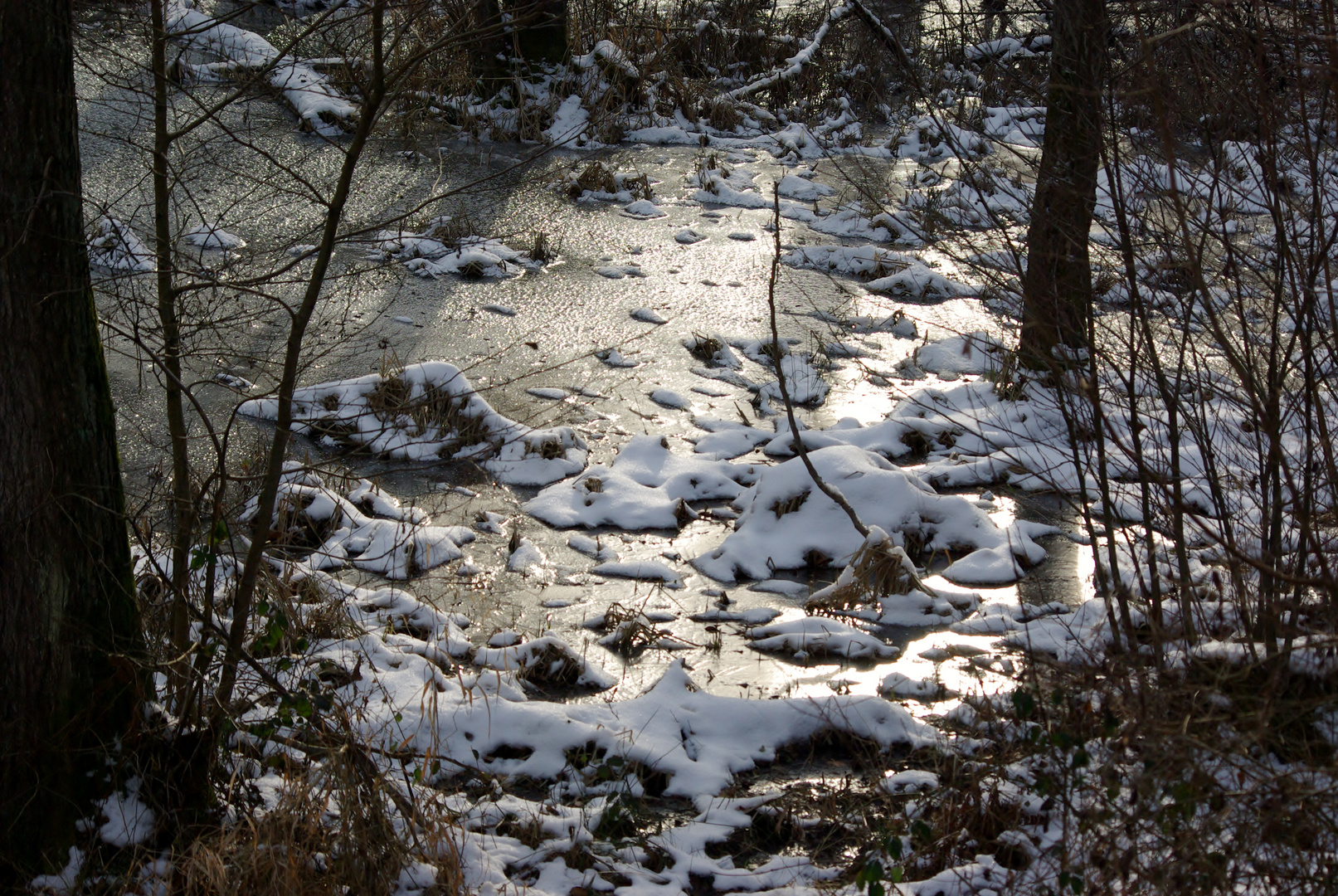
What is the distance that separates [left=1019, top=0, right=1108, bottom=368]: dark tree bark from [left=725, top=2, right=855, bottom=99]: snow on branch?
9170mm

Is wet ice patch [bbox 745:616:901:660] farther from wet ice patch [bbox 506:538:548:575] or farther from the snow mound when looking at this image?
wet ice patch [bbox 506:538:548:575]

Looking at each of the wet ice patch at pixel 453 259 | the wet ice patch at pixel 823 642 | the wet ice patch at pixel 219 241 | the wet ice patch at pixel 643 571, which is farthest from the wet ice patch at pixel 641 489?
the wet ice patch at pixel 219 241

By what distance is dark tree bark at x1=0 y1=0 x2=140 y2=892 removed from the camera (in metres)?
2.87

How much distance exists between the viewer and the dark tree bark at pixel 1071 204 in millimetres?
3338

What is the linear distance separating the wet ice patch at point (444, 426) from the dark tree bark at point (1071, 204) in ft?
9.38

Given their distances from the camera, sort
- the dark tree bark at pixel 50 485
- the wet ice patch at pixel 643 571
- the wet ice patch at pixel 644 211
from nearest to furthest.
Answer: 1. the dark tree bark at pixel 50 485
2. the wet ice patch at pixel 643 571
3. the wet ice patch at pixel 644 211

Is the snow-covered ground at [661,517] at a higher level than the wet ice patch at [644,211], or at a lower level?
lower

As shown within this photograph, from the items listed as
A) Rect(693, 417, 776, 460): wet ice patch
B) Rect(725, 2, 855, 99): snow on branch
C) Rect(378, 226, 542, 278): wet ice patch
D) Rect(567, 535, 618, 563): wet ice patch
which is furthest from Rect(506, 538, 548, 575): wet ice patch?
Rect(725, 2, 855, 99): snow on branch

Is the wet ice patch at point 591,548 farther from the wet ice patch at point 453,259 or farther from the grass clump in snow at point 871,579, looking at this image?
the wet ice patch at point 453,259

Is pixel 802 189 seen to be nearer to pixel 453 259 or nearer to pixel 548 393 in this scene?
pixel 453 259

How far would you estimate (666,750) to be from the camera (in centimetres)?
409

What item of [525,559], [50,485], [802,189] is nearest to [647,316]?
[525,559]

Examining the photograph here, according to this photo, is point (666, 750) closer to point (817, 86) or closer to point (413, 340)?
point (413, 340)

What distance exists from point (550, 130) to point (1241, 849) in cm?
1100
